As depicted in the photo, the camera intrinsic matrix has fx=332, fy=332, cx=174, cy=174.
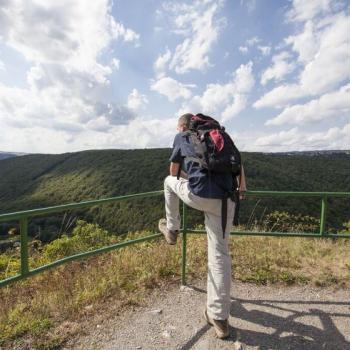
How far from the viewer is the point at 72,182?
97438 millimetres

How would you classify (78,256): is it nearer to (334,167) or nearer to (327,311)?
(327,311)

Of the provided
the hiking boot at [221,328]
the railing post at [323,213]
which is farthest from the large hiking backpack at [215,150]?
the railing post at [323,213]

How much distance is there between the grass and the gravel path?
0.24 meters

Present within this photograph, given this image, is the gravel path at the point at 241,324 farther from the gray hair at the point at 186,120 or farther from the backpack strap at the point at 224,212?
the gray hair at the point at 186,120

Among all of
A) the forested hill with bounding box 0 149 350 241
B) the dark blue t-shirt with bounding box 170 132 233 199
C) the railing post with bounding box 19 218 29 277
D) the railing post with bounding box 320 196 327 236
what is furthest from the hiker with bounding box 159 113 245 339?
the forested hill with bounding box 0 149 350 241

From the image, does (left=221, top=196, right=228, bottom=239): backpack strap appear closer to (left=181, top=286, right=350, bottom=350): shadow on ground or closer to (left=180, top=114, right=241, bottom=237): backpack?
(left=180, top=114, right=241, bottom=237): backpack

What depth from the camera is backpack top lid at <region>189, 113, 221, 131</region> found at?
2793mm

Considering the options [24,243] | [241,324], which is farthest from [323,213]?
[24,243]

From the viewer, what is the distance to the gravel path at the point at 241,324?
287 centimetres

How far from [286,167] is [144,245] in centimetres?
8303

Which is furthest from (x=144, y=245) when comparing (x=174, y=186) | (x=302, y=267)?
(x=174, y=186)

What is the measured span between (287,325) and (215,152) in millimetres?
1864

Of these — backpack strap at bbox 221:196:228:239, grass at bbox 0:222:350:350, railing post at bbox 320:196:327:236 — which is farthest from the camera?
railing post at bbox 320:196:327:236

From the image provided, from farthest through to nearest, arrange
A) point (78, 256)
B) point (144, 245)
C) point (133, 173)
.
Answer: point (133, 173) < point (144, 245) < point (78, 256)
